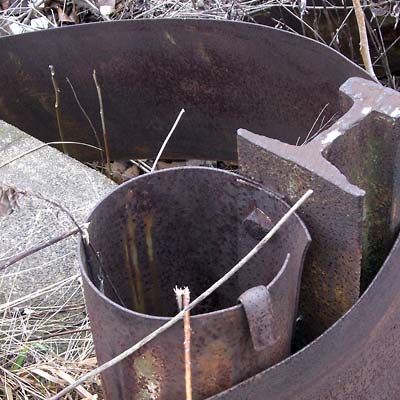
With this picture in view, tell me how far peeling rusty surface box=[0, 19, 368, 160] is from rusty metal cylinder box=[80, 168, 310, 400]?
1144 mm

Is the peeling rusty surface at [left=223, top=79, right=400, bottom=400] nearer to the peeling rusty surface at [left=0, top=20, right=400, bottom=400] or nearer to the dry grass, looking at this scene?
the peeling rusty surface at [left=0, top=20, right=400, bottom=400]

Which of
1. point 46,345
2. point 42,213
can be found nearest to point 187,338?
point 46,345

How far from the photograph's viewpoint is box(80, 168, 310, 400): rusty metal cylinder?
1.50m

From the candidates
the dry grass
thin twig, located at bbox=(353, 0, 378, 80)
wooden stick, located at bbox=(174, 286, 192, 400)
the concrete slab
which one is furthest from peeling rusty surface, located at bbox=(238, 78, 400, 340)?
the concrete slab

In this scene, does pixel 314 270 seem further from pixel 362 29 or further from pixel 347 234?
pixel 362 29

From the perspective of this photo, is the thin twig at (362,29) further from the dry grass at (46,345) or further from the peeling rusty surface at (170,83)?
the dry grass at (46,345)

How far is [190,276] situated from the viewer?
2.13 m

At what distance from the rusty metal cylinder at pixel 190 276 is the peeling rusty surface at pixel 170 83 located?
114 centimetres

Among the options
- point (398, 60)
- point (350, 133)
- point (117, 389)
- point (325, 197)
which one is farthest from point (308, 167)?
point (398, 60)

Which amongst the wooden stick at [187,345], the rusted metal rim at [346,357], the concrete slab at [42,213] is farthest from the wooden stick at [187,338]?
the concrete slab at [42,213]

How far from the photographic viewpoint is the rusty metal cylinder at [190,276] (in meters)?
1.50

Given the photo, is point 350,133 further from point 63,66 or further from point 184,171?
point 63,66

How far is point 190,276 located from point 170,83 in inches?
63.7

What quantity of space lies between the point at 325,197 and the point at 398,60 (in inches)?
116
